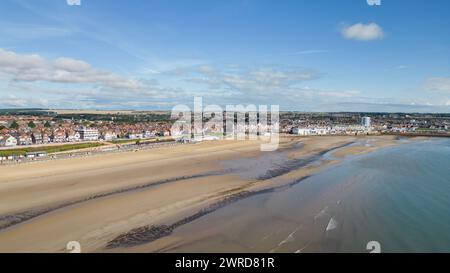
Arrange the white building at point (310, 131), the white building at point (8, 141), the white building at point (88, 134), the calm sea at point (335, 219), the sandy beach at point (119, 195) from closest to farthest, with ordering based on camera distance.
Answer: the calm sea at point (335, 219) < the sandy beach at point (119, 195) < the white building at point (8, 141) < the white building at point (88, 134) < the white building at point (310, 131)

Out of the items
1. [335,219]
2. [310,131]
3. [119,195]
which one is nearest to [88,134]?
[310,131]

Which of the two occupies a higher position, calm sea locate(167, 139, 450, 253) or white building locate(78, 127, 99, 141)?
white building locate(78, 127, 99, 141)

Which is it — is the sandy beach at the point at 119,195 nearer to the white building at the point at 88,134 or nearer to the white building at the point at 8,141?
the white building at the point at 8,141

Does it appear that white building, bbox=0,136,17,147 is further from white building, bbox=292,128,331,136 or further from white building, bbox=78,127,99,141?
white building, bbox=292,128,331,136

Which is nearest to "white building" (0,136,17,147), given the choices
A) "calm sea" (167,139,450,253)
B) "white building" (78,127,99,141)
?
"white building" (78,127,99,141)

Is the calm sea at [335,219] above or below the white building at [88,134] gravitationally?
below

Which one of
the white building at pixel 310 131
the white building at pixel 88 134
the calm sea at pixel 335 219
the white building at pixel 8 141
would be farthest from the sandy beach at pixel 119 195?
the white building at pixel 310 131

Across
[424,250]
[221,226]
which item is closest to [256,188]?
[221,226]

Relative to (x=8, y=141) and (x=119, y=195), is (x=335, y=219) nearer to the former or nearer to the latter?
(x=119, y=195)

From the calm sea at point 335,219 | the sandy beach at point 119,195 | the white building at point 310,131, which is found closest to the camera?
the calm sea at point 335,219

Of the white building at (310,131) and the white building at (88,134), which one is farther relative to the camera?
the white building at (310,131)
